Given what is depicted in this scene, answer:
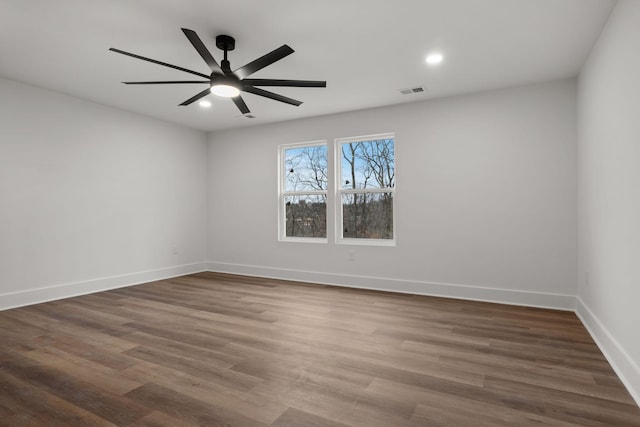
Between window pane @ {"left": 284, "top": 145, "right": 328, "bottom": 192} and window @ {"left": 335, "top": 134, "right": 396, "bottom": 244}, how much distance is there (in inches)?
12.1

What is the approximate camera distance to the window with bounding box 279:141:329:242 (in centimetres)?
537

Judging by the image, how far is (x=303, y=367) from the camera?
233 centimetres

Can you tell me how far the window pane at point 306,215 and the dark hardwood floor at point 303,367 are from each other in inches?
68.6

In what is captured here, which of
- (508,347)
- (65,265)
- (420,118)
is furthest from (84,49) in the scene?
(508,347)

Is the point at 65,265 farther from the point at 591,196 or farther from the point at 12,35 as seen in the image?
the point at 591,196

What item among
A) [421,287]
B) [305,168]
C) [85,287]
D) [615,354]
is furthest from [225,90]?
[615,354]

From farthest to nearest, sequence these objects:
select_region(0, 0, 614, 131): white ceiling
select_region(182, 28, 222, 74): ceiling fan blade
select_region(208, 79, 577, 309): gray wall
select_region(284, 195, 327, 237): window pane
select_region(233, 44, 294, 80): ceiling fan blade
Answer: select_region(284, 195, 327, 237): window pane → select_region(208, 79, 577, 309): gray wall → select_region(0, 0, 614, 131): white ceiling → select_region(233, 44, 294, 80): ceiling fan blade → select_region(182, 28, 222, 74): ceiling fan blade

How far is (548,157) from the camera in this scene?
12.5 feet

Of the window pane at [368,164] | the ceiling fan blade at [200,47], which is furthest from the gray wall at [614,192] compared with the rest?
the ceiling fan blade at [200,47]

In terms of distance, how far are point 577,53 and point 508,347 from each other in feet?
9.10

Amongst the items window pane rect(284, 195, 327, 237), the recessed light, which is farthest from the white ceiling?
window pane rect(284, 195, 327, 237)

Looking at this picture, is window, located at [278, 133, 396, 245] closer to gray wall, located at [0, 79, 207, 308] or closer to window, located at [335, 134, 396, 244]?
window, located at [335, 134, 396, 244]

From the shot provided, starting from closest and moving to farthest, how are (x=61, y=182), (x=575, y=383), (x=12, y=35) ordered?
(x=575, y=383) → (x=12, y=35) → (x=61, y=182)

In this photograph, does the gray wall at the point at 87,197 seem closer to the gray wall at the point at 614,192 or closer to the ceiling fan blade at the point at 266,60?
the ceiling fan blade at the point at 266,60
